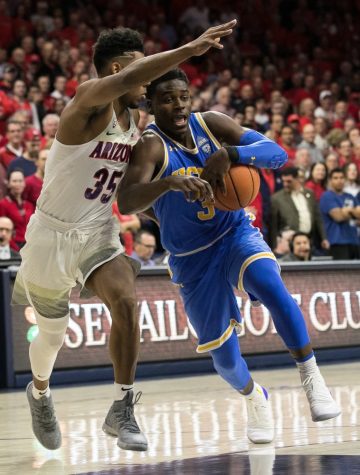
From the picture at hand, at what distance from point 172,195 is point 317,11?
1897 centimetres

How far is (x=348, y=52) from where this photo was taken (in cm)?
2328

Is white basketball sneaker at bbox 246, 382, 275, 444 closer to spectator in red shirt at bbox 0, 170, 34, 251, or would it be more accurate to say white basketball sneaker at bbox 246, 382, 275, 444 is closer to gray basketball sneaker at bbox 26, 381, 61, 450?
gray basketball sneaker at bbox 26, 381, 61, 450

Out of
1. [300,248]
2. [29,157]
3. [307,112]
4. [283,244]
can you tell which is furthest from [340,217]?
[307,112]

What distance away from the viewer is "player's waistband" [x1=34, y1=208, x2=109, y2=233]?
6215mm

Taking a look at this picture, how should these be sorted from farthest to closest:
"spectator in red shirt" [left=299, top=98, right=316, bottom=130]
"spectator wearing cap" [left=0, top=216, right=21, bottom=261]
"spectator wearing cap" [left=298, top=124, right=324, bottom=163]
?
"spectator in red shirt" [left=299, top=98, right=316, bottom=130] → "spectator wearing cap" [left=298, top=124, right=324, bottom=163] → "spectator wearing cap" [left=0, top=216, right=21, bottom=261]

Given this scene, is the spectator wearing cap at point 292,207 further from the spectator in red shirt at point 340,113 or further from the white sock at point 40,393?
the white sock at point 40,393

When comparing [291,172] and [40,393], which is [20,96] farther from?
[40,393]

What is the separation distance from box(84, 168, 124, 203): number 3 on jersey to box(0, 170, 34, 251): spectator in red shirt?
539 centimetres

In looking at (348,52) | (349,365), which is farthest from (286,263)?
(348,52)

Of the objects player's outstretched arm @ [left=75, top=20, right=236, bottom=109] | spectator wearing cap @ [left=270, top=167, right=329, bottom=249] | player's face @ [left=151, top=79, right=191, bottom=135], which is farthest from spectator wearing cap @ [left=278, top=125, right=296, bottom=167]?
player's outstretched arm @ [left=75, top=20, right=236, bottom=109]

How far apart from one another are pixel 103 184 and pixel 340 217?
8.30m

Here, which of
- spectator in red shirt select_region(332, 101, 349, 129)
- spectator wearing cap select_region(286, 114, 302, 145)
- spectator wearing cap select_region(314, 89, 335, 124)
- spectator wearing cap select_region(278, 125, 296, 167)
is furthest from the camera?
spectator wearing cap select_region(314, 89, 335, 124)

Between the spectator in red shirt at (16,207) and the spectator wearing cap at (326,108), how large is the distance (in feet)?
26.7

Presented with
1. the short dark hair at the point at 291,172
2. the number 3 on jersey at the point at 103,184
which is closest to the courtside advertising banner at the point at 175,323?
the short dark hair at the point at 291,172
